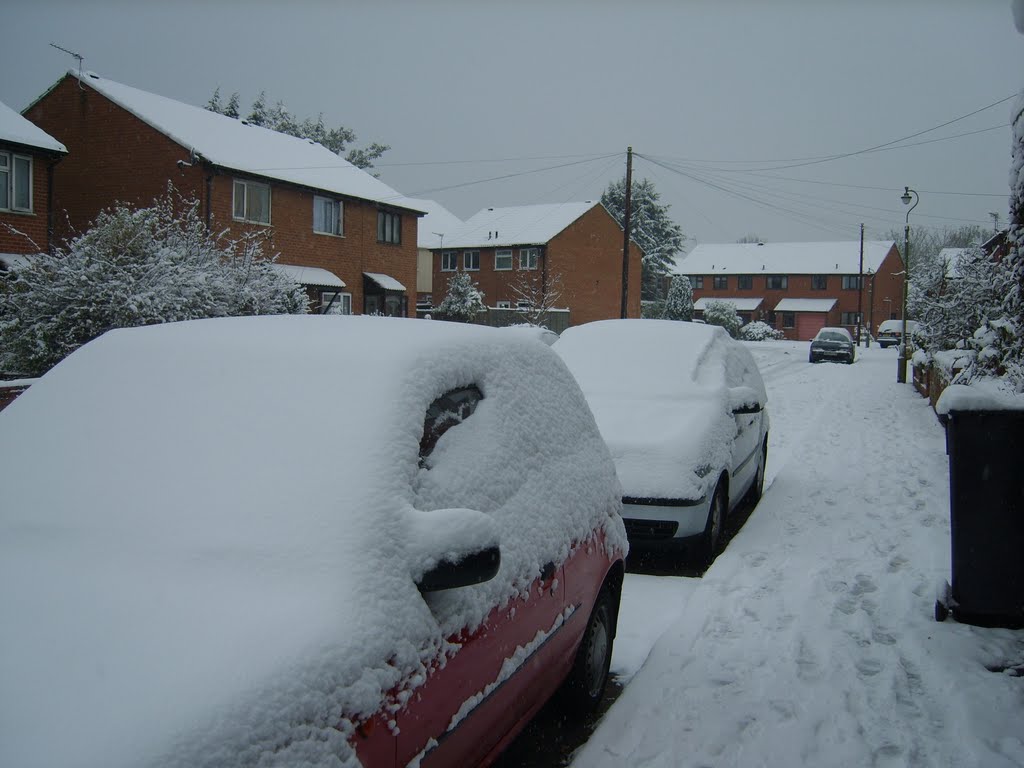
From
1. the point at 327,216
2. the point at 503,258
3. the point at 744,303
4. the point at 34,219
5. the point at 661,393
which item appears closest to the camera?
the point at 661,393

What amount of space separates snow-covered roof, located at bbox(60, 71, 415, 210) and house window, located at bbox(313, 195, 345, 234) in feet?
1.94

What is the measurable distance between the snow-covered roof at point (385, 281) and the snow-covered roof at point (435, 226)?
13.9 metres

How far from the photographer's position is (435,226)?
52906mm

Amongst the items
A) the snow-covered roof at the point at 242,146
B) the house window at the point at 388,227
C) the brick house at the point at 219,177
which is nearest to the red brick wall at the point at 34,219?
the brick house at the point at 219,177

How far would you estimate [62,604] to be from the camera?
202 centimetres

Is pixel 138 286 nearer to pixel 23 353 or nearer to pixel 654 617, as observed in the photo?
pixel 23 353

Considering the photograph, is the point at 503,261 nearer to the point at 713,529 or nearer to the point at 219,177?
the point at 219,177

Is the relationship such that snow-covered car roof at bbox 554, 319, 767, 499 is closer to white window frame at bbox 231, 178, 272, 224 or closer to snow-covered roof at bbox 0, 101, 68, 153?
snow-covered roof at bbox 0, 101, 68, 153

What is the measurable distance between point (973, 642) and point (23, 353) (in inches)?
447

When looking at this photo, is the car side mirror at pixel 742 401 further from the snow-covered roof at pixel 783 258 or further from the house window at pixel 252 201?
the snow-covered roof at pixel 783 258

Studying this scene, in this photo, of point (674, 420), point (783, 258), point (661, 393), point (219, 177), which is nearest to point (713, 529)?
point (674, 420)

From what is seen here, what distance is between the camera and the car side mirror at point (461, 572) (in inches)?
87.3

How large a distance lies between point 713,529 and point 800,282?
244ft

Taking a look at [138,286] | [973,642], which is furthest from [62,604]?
[138,286]
